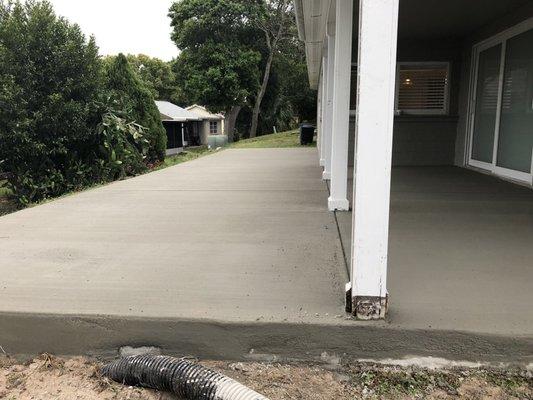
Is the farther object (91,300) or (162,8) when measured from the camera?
(162,8)

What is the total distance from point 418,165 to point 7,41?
833cm

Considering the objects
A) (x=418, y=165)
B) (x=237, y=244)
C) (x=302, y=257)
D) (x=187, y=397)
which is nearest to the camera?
(x=187, y=397)

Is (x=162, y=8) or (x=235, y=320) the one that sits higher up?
(x=162, y=8)

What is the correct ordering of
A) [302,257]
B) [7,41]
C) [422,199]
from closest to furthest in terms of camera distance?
[302,257]
[422,199]
[7,41]

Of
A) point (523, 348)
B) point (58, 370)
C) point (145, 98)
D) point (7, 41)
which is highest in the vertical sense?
point (7, 41)

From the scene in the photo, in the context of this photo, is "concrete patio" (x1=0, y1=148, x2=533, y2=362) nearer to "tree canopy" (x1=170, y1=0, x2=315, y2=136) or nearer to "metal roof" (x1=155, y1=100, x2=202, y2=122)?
"tree canopy" (x1=170, y1=0, x2=315, y2=136)

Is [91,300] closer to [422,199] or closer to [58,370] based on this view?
[58,370]

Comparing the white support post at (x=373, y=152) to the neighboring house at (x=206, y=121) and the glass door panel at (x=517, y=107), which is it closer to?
the glass door panel at (x=517, y=107)

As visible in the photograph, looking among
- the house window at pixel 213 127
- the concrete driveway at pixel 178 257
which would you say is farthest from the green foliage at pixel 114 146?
the house window at pixel 213 127

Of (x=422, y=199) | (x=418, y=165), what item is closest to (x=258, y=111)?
(x=418, y=165)

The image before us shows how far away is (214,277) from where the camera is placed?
3346 mm

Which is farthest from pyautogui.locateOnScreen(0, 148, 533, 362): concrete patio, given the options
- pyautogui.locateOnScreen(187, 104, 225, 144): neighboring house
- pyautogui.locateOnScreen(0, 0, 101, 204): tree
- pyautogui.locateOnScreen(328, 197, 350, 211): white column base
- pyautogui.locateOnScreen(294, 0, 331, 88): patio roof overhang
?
pyautogui.locateOnScreen(187, 104, 225, 144): neighboring house

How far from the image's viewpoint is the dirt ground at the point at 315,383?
7.54 feet

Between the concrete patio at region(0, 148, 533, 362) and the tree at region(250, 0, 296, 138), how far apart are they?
81.9 feet
